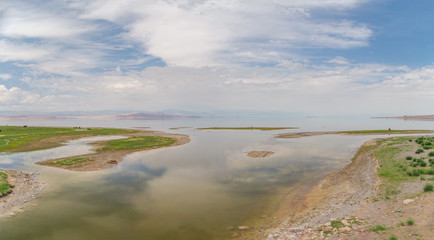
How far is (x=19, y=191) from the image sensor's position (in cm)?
2288

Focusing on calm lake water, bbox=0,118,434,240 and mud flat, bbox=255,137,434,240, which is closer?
mud flat, bbox=255,137,434,240

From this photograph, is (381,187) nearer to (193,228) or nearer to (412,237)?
(412,237)

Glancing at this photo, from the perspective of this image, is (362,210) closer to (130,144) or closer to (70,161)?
(70,161)

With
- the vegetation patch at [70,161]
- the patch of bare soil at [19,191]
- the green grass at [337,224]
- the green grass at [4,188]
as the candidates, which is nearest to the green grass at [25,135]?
the vegetation patch at [70,161]

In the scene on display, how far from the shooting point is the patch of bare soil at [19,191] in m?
18.6

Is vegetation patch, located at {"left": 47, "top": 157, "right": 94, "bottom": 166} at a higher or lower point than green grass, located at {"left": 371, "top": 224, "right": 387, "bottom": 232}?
lower

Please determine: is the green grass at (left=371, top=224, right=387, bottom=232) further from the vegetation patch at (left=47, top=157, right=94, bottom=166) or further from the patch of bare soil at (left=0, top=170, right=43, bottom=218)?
the vegetation patch at (left=47, top=157, right=94, bottom=166)

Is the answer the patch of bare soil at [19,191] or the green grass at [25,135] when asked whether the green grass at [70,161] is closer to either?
the patch of bare soil at [19,191]

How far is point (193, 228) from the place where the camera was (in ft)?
51.5

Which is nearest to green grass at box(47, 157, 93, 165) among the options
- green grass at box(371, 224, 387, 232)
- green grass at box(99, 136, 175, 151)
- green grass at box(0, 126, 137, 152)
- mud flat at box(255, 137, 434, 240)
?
green grass at box(99, 136, 175, 151)

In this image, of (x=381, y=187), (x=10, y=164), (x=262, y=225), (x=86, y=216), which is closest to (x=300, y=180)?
(x=381, y=187)

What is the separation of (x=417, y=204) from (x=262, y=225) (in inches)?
397

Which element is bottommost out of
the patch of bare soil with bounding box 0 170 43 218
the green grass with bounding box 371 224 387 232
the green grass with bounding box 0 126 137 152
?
the patch of bare soil with bounding box 0 170 43 218

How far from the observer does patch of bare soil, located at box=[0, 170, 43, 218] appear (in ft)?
61.1
